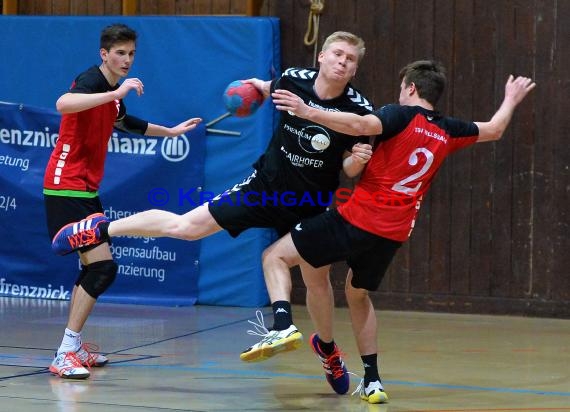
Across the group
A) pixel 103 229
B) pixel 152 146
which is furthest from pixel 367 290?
pixel 152 146

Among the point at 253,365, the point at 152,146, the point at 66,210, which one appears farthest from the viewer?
the point at 152,146

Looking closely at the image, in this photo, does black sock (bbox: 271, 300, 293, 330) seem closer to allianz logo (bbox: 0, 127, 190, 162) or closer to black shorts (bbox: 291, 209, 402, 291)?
black shorts (bbox: 291, 209, 402, 291)

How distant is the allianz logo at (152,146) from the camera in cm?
988

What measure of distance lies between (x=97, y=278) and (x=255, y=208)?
1.20 meters

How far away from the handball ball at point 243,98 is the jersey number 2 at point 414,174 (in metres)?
1.27

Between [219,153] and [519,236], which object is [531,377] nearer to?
[519,236]

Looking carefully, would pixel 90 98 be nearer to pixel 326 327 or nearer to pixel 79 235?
pixel 79 235

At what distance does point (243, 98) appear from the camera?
666cm

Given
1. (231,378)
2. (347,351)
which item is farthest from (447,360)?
(231,378)

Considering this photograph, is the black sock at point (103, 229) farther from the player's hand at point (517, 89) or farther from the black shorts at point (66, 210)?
the player's hand at point (517, 89)

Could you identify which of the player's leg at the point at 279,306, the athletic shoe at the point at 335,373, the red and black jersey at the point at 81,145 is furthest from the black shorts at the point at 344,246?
the red and black jersey at the point at 81,145

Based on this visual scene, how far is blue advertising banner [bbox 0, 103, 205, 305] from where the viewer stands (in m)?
9.88

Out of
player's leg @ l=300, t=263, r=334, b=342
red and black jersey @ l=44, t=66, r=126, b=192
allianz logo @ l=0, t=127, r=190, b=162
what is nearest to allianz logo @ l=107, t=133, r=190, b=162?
allianz logo @ l=0, t=127, r=190, b=162

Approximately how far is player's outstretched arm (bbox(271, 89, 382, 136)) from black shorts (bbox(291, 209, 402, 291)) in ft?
1.80
